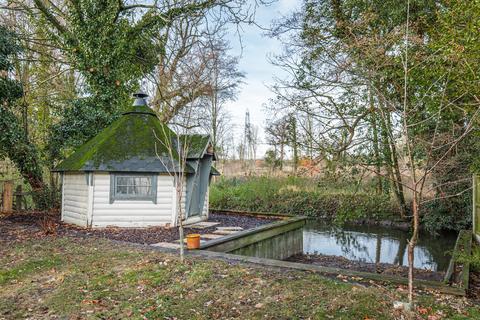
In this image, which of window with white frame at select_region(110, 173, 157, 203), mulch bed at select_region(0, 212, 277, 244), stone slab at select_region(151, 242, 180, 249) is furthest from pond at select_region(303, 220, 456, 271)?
stone slab at select_region(151, 242, 180, 249)

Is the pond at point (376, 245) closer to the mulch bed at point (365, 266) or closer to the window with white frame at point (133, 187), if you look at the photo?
the mulch bed at point (365, 266)

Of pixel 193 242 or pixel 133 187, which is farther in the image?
pixel 133 187

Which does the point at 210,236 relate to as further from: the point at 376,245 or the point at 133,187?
the point at 376,245

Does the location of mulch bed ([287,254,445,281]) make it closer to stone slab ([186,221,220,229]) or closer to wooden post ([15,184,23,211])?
stone slab ([186,221,220,229])

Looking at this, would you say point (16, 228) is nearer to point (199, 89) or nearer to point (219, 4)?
point (219, 4)

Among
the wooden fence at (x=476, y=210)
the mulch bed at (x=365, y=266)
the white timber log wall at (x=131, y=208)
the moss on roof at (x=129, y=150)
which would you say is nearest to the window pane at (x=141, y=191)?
the white timber log wall at (x=131, y=208)

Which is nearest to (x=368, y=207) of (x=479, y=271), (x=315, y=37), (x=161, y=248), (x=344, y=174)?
(x=344, y=174)

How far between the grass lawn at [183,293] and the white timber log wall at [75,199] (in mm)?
3927

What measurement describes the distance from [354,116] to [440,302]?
22.9 feet

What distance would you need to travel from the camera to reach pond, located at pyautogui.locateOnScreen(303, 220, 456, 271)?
1100 cm

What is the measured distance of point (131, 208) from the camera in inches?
382

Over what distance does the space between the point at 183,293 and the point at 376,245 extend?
10.2 meters

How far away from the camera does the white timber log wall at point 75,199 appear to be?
9.75 metres

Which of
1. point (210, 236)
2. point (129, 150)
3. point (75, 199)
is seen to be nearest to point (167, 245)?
point (210, 236)
